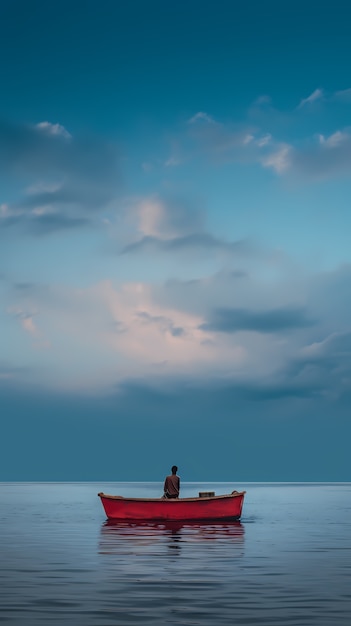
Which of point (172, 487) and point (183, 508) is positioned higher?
point (172, 487)

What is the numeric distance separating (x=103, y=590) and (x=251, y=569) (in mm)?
7205

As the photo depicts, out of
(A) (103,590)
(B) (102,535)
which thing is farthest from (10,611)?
(B) (102,535)

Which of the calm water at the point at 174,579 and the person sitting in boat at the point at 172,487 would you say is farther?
the person sitting in boat at the point at 172,487

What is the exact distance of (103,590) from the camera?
70.6 ft

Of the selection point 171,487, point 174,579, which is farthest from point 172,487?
point 174,579

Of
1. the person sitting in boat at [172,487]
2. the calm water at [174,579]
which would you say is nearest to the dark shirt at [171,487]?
the person sitting in boat at [172,487]

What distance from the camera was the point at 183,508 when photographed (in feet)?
156

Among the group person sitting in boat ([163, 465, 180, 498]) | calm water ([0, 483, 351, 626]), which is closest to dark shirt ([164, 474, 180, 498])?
person sitting in boat ([163, 465, 180, 498])

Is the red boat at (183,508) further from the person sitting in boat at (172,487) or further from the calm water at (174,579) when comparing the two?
the calm water at (174,579)

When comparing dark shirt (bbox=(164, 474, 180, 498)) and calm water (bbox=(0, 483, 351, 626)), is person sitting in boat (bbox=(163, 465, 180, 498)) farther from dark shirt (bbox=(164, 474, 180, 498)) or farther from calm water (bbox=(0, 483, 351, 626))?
calm water (bbox=(0, 483, 351, 626))

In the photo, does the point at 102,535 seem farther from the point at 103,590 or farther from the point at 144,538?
the point at 103,590

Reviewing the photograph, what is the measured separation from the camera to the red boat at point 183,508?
156 feet

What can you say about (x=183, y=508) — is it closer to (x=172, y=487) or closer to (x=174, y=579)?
(x=172, y=487)

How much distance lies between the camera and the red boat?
47.4 metres
